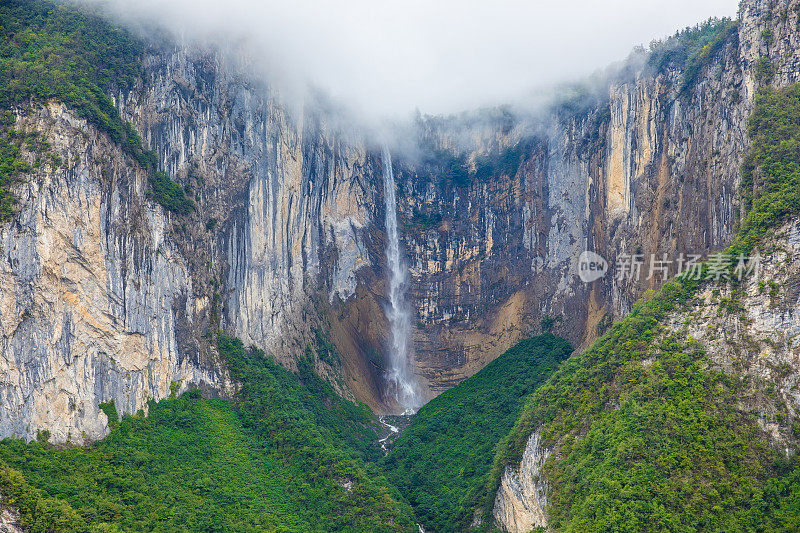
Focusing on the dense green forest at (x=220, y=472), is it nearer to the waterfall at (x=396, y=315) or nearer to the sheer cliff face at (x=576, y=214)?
the waterfall at (x=396, y=315)

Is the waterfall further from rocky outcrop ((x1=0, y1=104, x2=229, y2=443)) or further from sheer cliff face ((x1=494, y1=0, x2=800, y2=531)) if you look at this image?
rocky outcrop ((x1=0, y1=104, x2=229, y2=443))

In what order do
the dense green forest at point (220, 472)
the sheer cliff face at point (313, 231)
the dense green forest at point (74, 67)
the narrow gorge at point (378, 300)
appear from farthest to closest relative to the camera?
the dense green forest at point (74, 67) < the sheer cliff face at point (313, 231) < the narrow gorge at point (378, 300) < the dense green forest at point (220, 472)

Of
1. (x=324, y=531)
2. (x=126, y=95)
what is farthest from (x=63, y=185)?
(x=324, y=531)

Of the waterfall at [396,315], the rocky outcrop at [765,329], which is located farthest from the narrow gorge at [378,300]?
the waterfall at [396,315]

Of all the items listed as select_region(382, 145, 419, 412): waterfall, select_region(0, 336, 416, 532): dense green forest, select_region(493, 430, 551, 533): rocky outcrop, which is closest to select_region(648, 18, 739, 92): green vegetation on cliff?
select_region(493, 430, 551, 533): rocky outcrop

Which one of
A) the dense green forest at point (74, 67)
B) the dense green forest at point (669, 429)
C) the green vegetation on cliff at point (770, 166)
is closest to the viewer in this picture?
the dense green forest at point (669, 429)

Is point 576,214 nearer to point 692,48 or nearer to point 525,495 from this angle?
point 692,48

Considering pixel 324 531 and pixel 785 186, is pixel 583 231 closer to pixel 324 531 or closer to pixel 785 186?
pixel 785 186
